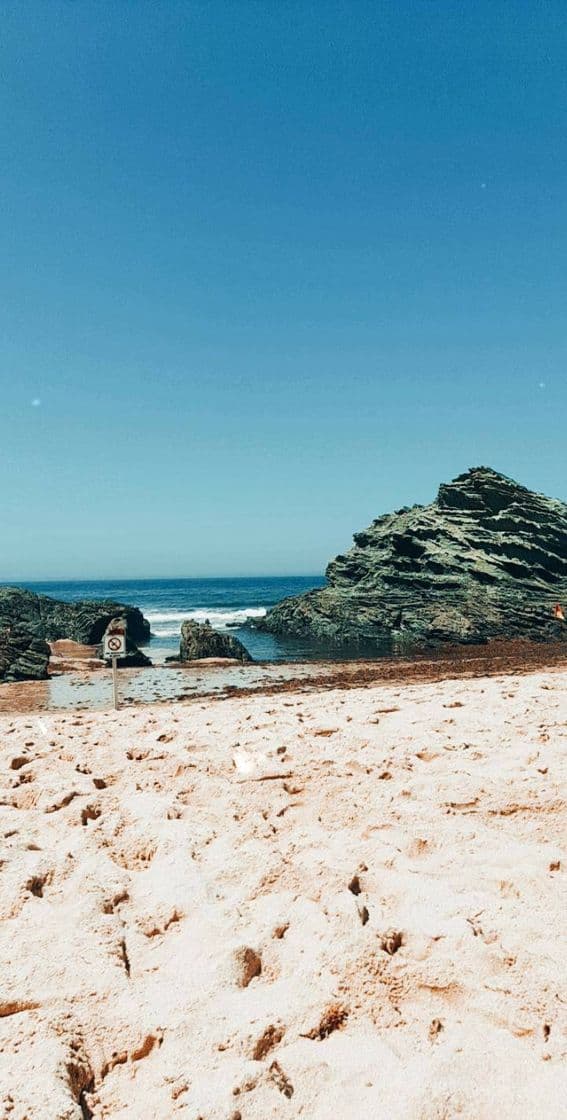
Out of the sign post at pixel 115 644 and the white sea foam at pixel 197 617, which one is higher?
the sign post at pixel 115 644

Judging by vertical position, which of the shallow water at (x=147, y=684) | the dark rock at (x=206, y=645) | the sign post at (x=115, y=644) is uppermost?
the sign post at (x=115, y=644)

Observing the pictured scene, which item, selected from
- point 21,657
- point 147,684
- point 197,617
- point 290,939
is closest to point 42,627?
point 21,657

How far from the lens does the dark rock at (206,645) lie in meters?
25.2

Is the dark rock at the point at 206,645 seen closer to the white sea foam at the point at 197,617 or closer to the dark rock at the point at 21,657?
the dark rock at the point at 21,657

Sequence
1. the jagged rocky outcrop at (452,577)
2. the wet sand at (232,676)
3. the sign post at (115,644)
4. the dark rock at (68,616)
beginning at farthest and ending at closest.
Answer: the dark rock at (68,616), the jagged rocky outcrop at (452,577), the wet sand at (232,676), the sign post at (115,644)

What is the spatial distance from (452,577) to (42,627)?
2562cm

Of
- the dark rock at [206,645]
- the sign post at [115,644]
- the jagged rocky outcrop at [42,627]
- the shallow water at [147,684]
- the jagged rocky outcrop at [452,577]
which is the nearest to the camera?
the sign post at [115,644]

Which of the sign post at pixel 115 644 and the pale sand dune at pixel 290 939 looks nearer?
the pale sand dune at pixel 290 939

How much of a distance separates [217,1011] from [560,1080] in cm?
150

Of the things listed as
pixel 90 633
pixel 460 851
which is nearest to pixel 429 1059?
pixel 460 851

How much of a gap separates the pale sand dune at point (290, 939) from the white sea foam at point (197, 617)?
37.6m

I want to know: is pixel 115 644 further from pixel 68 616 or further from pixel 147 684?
pixel 68 616

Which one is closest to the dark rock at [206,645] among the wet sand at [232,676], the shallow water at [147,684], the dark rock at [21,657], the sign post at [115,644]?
the wet sand at [232,676]

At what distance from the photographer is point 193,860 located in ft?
14.4
